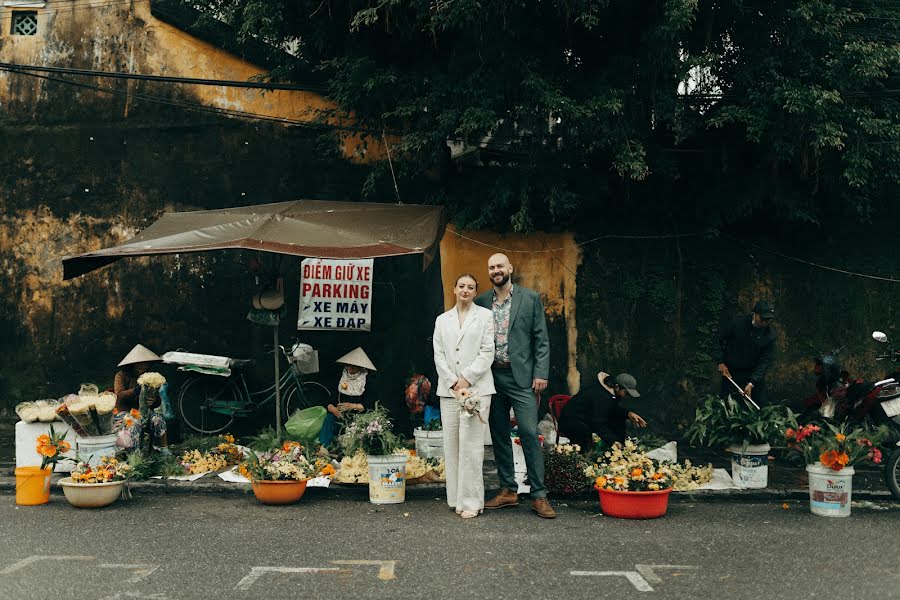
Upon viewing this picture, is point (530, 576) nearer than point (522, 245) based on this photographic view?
Yes

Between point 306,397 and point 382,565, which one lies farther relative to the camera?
point 306,397

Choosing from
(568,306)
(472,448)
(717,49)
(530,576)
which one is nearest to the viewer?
(530,576)

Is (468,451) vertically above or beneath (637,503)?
above

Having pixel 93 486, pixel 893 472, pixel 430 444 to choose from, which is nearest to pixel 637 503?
pixel 893 472

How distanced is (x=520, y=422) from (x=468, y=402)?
616 millimetres

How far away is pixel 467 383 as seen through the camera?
8.05 m

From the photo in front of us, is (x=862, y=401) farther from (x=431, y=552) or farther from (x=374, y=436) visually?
(x=431, y=552)

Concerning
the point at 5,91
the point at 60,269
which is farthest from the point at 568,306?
the point at 5,91

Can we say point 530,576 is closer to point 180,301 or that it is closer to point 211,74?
point 180,301

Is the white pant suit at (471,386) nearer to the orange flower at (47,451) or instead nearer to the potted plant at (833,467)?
the potted plant at (833,467)

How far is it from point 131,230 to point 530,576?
334 inches

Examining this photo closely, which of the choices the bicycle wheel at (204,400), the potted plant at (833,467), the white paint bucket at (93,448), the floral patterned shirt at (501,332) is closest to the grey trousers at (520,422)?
the floral patterned shirt at (501,332)

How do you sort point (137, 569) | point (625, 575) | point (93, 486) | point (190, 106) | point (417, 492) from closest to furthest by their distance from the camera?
point (625, 575) → point (137, 569) → point (93, 486) → point (417, 492) → point (190, 106)

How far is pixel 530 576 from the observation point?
6.11 metres
